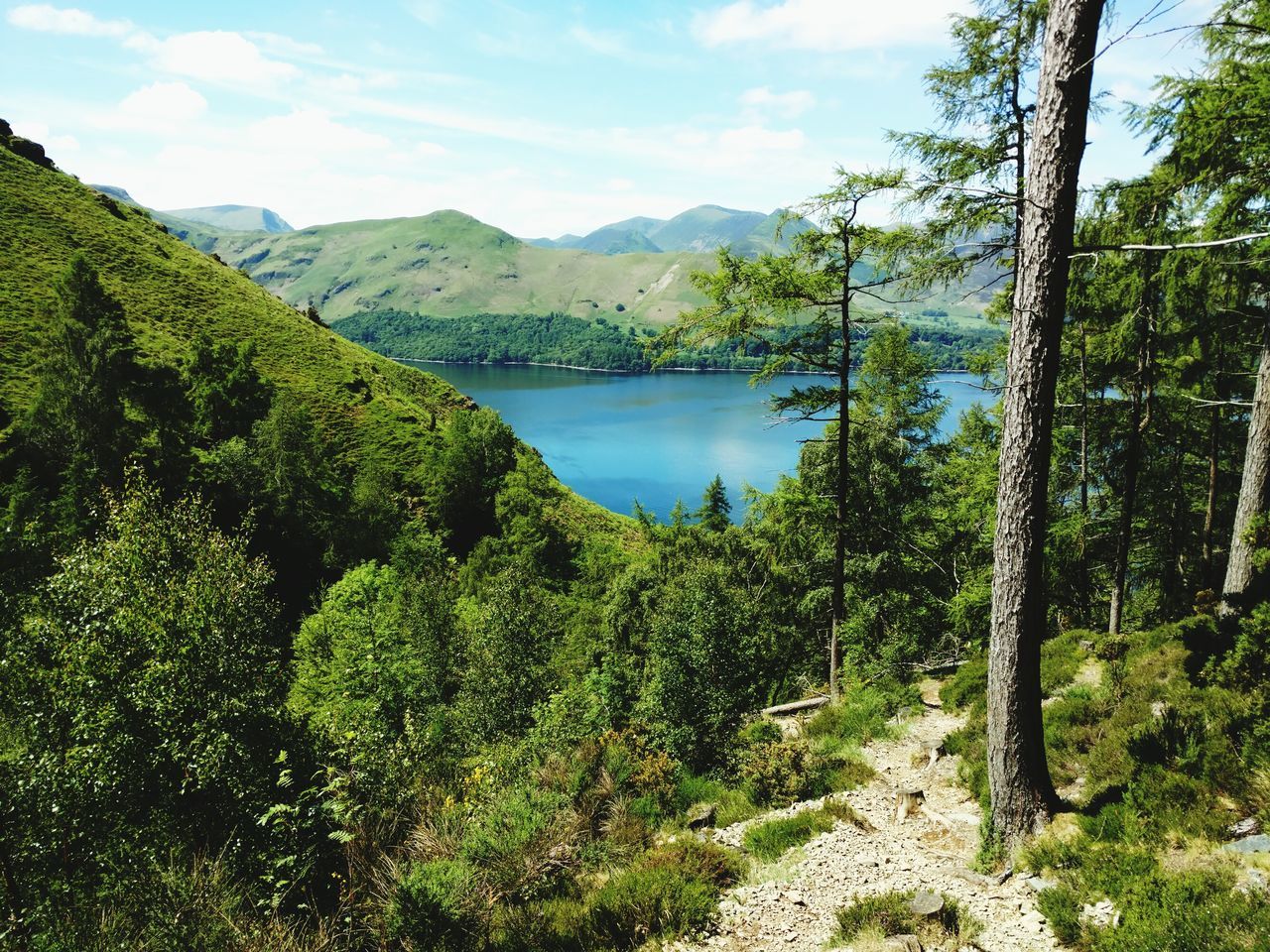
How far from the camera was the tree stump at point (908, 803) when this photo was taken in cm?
789

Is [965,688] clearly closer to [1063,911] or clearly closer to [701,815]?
[701,815]

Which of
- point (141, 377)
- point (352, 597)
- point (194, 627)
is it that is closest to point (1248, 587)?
point (194, 627)

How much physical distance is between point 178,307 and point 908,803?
254ft

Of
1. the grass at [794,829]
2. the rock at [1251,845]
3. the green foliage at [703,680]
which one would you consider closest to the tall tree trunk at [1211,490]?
the green foliage at [703,680]

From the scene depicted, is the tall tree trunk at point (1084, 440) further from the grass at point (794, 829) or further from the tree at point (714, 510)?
the tree at point (714, 510)

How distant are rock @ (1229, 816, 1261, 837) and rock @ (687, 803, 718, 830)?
5601 millimetres

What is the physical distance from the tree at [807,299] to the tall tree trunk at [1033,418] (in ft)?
14.3

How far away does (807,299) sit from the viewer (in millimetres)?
11180

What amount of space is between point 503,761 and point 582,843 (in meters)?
4.38

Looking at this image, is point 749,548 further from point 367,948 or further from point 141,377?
point 141,377

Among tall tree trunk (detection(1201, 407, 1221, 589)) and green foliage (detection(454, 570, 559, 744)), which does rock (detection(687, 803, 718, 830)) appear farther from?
tall tree trunk (detection(1201, 407, 1221, 589))

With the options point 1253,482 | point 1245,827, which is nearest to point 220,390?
point 1253,482

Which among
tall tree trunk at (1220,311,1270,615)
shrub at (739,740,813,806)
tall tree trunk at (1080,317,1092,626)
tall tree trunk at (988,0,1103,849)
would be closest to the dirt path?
shrub at (739,740,813,806)

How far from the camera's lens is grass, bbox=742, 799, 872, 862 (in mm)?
7445
